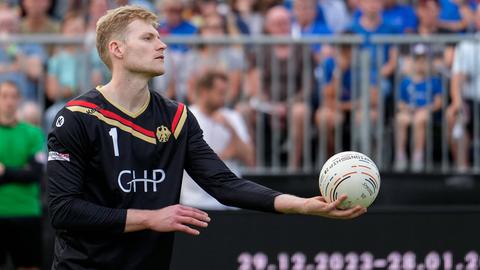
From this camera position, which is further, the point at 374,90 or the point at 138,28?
the point at 374,90

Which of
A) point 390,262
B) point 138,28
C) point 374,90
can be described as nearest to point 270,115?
point 374,90

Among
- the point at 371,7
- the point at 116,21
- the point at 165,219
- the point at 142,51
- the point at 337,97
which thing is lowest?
the point at 337,97

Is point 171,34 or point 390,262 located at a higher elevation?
point 171,34

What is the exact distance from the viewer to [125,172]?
5.76 metres

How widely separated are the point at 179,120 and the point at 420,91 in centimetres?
649

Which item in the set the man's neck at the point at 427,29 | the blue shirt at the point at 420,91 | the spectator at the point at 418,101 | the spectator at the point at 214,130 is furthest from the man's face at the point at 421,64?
the spectator at the point at 214,130

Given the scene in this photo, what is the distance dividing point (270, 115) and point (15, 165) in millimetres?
2941

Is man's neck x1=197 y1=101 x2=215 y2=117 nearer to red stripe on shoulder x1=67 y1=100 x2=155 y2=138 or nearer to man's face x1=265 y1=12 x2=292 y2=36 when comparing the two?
man's face x1=265 y1=12 x2=292 y2=36

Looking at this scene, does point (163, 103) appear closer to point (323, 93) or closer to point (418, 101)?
point (323, 93)

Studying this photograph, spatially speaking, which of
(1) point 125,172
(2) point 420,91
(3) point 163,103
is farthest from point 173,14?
(1) point 125,172

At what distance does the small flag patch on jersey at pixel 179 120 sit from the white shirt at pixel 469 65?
6542 mm

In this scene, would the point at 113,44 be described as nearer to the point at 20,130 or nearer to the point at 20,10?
the point at 20,130

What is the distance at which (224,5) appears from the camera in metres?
14.0

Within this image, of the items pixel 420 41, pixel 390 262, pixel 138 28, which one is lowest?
pixel 390 262
